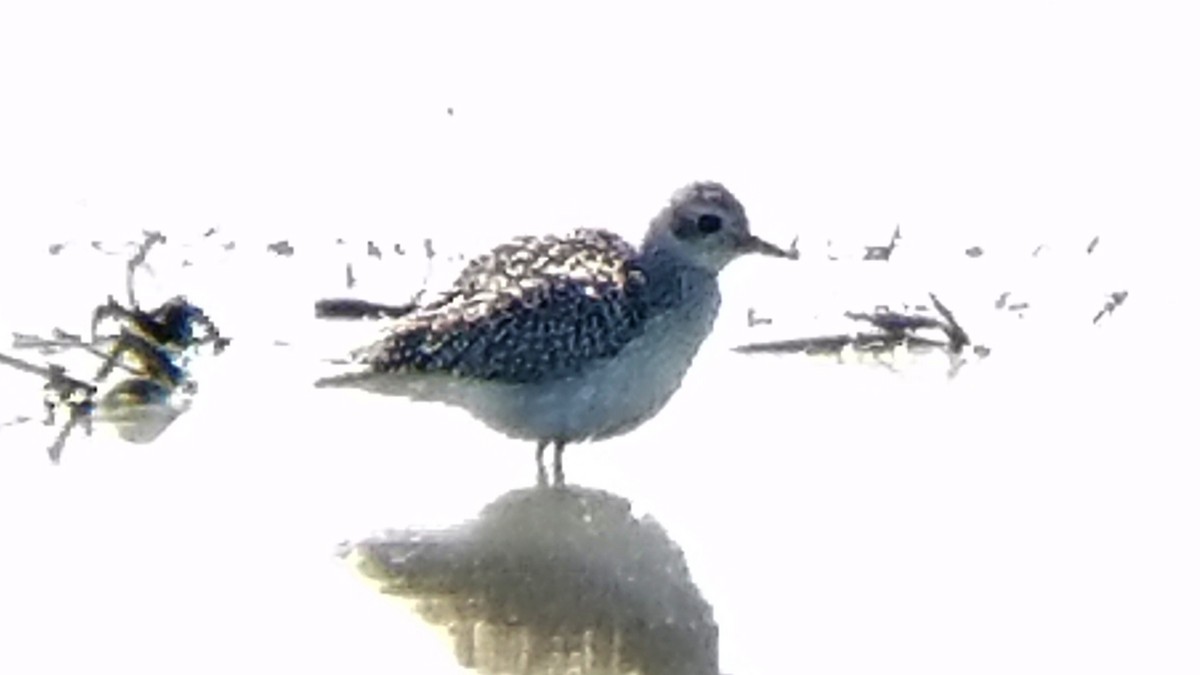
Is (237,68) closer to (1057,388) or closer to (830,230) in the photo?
(830,230)

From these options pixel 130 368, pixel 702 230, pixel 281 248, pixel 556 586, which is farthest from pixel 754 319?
pixel 556 586

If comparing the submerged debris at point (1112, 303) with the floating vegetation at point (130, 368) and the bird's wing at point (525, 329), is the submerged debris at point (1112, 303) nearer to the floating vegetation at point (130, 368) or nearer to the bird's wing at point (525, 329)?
the bird's wing at point (525, 329)

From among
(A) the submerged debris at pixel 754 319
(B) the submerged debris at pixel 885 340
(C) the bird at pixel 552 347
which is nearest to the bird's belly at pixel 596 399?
(C) the bird at pixel 552 347

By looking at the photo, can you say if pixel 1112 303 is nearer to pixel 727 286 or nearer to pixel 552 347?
pixel 727 286

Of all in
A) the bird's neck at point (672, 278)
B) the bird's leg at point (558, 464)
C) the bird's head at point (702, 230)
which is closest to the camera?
the bird's leg at point (558, 464)

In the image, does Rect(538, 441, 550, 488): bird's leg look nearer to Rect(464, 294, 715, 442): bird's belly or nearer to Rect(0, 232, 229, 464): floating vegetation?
Rect(464, 294, 715, 442): bird's belly

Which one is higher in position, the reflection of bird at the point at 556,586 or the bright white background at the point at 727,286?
the bright white background at the point at 727,286

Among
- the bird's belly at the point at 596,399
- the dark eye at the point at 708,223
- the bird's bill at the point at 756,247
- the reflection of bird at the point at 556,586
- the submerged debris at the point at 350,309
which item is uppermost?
the dark eye at the point at 708,223
